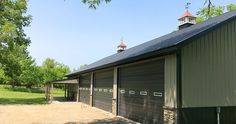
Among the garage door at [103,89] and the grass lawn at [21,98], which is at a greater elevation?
the garage door at [103,89]

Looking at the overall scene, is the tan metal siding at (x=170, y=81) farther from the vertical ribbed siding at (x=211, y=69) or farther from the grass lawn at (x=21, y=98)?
the grass lawn at (x=21, y=98)

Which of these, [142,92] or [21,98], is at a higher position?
[142,92]

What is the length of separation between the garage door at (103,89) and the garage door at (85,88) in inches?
91.9

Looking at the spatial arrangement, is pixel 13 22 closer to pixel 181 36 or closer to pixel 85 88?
pixel 85 88

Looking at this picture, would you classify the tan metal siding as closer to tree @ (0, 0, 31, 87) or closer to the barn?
the barn

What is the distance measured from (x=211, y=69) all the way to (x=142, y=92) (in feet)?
11.8

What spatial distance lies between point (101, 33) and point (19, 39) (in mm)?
12549

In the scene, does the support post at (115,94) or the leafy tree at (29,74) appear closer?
the support post at (115,94)

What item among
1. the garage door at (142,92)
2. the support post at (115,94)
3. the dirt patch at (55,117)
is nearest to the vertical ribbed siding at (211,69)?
the garage door at (142,92)

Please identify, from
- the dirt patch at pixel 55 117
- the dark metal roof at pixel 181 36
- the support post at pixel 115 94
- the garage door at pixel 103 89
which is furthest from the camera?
the garage door at pixel 103 89

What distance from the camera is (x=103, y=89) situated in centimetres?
1988

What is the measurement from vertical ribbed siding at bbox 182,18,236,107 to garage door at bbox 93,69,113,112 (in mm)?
8222

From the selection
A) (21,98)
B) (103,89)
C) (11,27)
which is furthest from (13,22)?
(103,89)

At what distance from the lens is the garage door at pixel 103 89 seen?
60.2 ft
